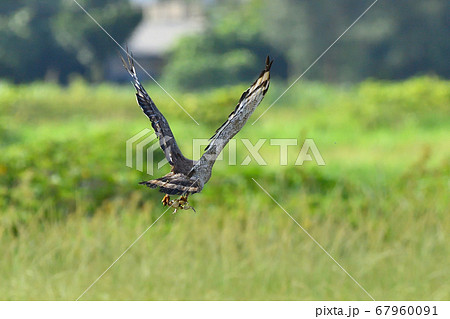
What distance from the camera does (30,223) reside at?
6.72 metres

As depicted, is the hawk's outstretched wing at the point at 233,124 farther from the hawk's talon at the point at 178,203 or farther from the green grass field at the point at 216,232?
the green grass field at the point at 216,232

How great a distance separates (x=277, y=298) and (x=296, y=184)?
204cm

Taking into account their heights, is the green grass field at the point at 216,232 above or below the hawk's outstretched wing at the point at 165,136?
above

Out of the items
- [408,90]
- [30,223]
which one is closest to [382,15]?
[408,90]

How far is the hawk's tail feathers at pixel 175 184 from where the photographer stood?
6.01ft

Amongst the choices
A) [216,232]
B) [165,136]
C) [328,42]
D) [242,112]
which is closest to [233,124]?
[242,112]

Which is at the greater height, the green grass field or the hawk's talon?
the green grass field

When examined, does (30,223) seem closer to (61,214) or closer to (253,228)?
(61,214)

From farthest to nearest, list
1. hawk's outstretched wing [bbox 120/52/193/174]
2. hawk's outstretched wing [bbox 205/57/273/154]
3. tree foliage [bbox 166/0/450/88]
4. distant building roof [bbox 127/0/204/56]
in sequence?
1. distant building roof [bbox 127/0/204/56]
2. tree foliage [bbox 166/0/450/88]
3. hawk's outstretched wing [bbox 120/52/193/174]
4. hawk's outstretched wing [bbox 205/57/273/154]

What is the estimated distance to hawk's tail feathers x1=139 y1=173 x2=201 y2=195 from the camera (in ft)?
6.01

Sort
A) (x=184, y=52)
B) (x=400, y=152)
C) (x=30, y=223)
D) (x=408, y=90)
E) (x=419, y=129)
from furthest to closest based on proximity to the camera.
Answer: (x=184, y=52) < (x=408, y=90) < (x=419, y=129) < (x=400, y=152) < (x=30, y=223)

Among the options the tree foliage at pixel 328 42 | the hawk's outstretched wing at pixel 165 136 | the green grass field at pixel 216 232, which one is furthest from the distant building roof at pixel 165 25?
the hawk's outstretched wing at pixel 165 136

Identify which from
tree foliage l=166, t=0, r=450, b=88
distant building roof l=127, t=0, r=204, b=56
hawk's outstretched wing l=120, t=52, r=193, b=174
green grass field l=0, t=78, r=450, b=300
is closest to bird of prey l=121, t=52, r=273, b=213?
hawk's outstretched wing l=120, t=52, r=193, b=174

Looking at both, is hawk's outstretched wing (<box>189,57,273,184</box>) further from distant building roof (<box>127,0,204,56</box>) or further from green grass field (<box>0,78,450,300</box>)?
distant building roof (<box>127,0,204,56</box>)
